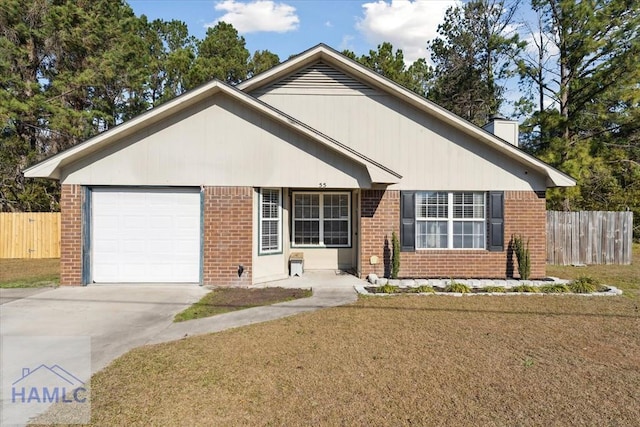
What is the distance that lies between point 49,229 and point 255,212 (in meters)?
12.6

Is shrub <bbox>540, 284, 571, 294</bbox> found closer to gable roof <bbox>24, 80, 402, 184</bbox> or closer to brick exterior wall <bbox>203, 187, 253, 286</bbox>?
gable roof <bbox>24, 80, 402, 184</bbox>

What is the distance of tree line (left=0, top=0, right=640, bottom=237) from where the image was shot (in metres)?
16.1

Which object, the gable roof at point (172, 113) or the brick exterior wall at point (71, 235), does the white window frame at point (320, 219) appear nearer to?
the gable roof at point (172, 113)

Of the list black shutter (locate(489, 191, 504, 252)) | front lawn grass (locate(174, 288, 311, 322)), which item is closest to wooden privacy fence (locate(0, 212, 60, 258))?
front lawn grass (locate(174, 288, 311, 322))

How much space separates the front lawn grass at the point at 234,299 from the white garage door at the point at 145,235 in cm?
138

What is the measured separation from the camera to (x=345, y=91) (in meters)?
11.2

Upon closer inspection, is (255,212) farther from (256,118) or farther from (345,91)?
(345,91)

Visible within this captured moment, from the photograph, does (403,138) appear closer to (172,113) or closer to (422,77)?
(172,113)

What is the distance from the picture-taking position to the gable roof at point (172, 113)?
9.04 m

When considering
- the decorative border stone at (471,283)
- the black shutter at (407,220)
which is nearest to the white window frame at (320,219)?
the black shutter at (407,220)

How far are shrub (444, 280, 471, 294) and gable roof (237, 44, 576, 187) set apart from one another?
3.99 m

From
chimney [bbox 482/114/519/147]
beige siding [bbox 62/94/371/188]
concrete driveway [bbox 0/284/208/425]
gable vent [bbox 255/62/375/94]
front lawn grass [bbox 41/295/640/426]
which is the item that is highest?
gable vent [bbox 255/62/375/94]

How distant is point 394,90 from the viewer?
35.2 ft

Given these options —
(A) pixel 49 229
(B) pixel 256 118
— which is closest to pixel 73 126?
(A) pixel 49 229
